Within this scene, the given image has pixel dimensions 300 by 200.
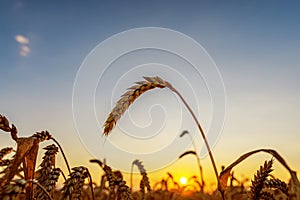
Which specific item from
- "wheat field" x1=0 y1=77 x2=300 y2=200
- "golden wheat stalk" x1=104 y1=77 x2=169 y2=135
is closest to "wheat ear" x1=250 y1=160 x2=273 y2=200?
"wheat field" x1=0 y1=77 x2=300 y2=200

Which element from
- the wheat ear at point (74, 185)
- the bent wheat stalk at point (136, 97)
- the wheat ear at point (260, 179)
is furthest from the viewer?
the bent wheat stalk at point (136, 97)

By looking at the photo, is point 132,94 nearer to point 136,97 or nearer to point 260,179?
point 136,97

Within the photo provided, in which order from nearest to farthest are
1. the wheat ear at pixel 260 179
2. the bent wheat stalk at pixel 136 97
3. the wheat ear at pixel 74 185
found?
the wheat ear at pixel 74 185 < the wheat ear at pixel 260 179 < the bent wheat stalk at pixel 136 97

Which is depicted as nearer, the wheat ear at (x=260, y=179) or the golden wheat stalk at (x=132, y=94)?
the wheat ear at (x=260, y=179)

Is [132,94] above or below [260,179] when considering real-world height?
above

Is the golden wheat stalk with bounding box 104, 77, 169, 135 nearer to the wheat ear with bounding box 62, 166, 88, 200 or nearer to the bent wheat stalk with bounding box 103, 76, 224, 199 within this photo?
the bent wheat stalk with bounding box 103, 76, 224, 199

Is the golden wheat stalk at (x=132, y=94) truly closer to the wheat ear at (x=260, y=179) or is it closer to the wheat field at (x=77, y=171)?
the wheat field at (x=77, y=171)

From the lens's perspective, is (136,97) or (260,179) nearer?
(260,179)

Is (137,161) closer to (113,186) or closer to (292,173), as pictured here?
(113,186)

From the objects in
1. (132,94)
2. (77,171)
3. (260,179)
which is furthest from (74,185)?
(260,179)

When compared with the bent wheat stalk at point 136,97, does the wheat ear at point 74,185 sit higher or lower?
lower

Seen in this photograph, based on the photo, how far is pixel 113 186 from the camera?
268 centimetres

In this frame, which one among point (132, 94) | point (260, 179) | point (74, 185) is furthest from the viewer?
point (132, 94)

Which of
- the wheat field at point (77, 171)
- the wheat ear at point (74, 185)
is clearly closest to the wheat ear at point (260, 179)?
the wheat field at point (77, 171)
